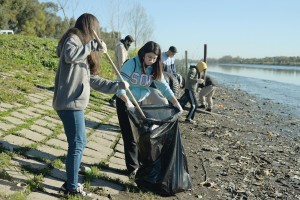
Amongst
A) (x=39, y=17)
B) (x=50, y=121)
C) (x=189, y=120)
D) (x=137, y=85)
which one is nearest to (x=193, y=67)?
(x=189, y=120)

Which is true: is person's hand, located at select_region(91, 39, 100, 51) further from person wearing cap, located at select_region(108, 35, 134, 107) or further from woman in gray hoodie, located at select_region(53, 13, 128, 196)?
person wearing cap, located at select_region(108, 35, 134, 107)

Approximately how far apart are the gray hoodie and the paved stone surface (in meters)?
1.05

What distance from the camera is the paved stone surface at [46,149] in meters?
4.02

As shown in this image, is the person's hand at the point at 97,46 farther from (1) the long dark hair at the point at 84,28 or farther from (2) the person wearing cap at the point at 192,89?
(2) the person wearing cap at the point at 192,89

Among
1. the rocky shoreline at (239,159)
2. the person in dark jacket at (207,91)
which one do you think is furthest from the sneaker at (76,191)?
the person in dark jacket at (207,91)

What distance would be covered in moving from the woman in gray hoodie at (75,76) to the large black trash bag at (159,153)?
770 millimetres

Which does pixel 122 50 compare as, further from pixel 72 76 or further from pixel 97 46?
pixel 72 76

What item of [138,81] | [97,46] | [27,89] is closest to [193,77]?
[27,89]

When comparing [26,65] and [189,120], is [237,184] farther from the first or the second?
[26,65]

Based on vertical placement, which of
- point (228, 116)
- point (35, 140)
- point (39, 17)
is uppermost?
point (39, 17)

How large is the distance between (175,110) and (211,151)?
2.75 m

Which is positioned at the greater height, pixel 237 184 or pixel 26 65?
pixel 26 65

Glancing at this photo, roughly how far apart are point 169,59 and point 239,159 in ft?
17.0

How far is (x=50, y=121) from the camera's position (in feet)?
20.8
